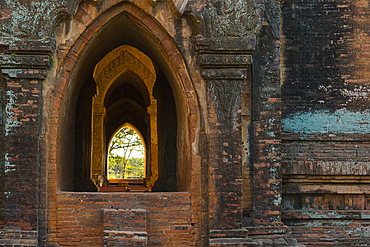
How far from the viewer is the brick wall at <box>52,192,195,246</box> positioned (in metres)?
5.32

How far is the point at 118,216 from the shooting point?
5.26 m

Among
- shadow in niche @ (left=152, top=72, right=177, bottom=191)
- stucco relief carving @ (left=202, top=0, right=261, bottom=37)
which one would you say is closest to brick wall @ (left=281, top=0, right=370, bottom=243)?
stucco relief carving @ (left=202, top=0, right=261, bottom=37)

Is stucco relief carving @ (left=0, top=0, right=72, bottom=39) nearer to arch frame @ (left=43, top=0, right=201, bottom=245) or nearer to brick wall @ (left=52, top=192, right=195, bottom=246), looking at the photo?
arch frame @ (left=43, top=0, right=201, bottom=245)

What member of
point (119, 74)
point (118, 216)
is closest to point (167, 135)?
point (118, 216)

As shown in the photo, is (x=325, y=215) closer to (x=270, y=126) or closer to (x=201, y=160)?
(x=270, y=126)

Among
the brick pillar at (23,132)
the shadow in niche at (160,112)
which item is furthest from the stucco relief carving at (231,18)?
the brick pillar at (23,132)

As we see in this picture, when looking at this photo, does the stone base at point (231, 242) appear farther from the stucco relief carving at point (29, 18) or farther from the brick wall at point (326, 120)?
the stucco relief carving at point (29, 18)

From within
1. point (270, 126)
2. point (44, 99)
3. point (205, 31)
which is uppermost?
point (205, 31)

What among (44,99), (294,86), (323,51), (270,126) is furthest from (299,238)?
(44,99)

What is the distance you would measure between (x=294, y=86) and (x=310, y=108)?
0.51 m

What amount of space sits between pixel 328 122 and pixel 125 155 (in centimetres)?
1939

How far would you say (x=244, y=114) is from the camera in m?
5.88

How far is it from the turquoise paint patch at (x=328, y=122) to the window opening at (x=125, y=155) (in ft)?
53.7

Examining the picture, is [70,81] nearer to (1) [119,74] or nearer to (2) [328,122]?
(2) [328,122]
